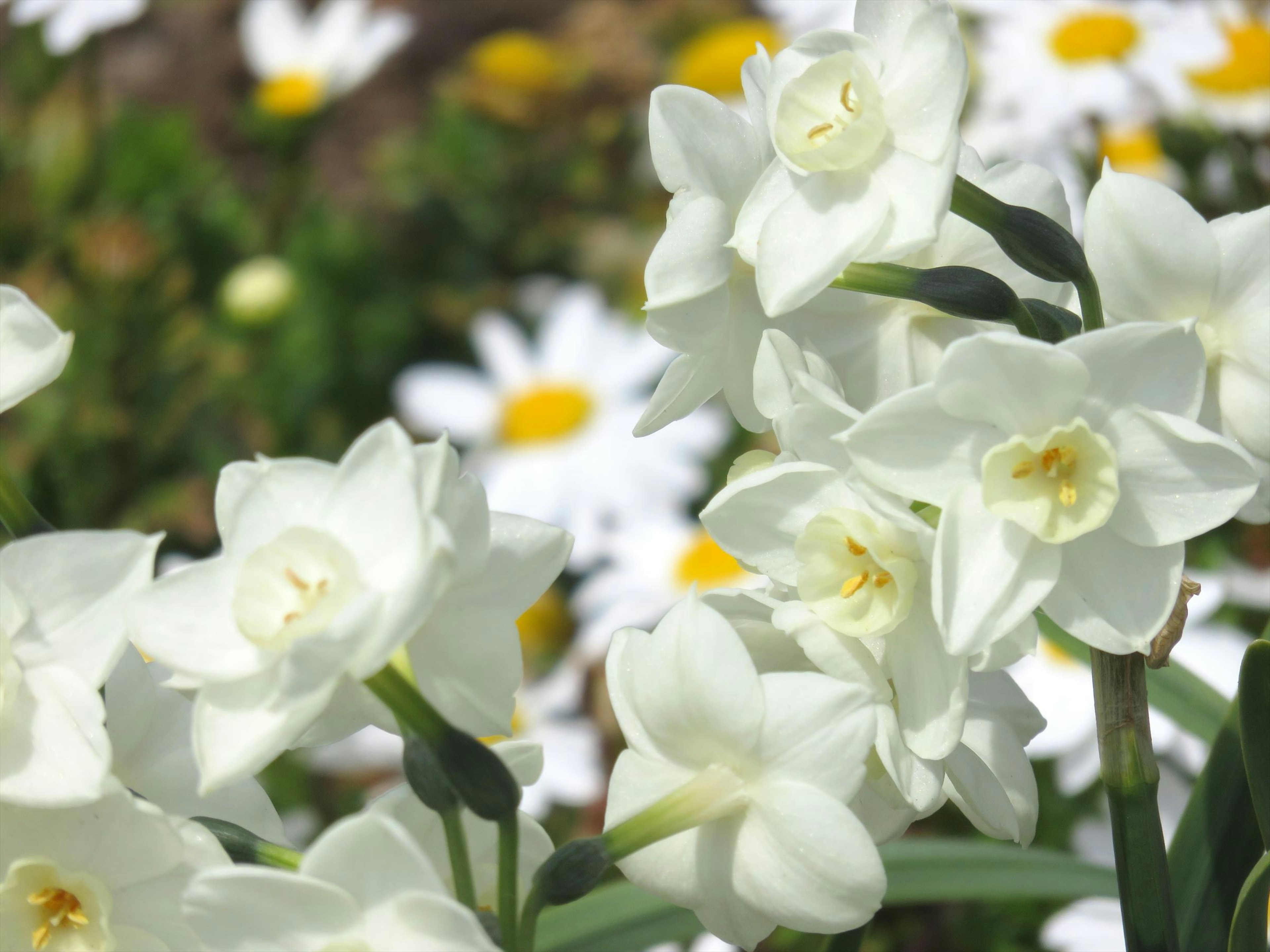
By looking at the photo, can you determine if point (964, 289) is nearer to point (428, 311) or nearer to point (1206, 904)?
point (1206, 904)

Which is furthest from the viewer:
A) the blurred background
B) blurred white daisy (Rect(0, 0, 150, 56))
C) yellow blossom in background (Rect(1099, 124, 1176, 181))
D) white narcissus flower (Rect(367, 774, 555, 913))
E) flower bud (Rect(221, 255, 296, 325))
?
yellow blossom in background (Rect(1099, 124, 1176, 181))

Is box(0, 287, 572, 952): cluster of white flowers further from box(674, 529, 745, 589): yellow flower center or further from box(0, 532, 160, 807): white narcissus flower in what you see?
box(674, 529, 745, 589): yellow flower center

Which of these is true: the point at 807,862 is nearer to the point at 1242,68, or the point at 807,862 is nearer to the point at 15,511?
the point at 15,511

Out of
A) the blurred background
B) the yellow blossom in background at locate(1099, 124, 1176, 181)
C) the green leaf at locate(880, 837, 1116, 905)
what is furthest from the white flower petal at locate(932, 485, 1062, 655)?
the yellow blossom in background at locate(1099, 124, 1176, 181)

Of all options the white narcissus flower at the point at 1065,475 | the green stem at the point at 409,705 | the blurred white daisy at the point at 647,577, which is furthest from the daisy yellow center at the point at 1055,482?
the blurred white daisy at the point at 647,577

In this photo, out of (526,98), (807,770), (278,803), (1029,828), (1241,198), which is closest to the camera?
(807,770)

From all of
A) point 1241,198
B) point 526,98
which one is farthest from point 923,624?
point 526,98
